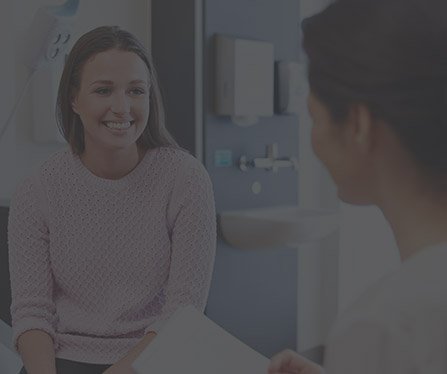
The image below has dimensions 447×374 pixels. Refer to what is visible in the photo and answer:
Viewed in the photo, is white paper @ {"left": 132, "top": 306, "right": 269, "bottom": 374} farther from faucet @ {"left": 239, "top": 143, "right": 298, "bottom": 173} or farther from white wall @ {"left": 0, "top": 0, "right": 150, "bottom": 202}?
faucet @ {"left": 239, "top": 143, "right": 298, "bottom": 173}

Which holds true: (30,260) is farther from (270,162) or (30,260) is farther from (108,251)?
(270,162)

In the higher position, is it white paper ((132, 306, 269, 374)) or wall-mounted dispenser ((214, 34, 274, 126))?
wall-mounted dispenser ((214, 34, 274, 126))

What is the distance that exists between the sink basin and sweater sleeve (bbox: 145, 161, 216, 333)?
955 millimetres

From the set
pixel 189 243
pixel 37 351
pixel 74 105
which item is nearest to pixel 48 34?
pixel 74 105

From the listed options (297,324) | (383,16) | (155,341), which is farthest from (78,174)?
(297,324)

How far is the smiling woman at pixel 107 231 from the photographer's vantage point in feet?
4.74

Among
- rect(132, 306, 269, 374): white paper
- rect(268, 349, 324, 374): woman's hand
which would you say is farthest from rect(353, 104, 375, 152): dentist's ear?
rect(132, 306, 269, 374): white paper

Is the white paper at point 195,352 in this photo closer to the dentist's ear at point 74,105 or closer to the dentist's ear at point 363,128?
the dentist's ear at point 363,128

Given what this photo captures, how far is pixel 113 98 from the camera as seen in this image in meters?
1.48

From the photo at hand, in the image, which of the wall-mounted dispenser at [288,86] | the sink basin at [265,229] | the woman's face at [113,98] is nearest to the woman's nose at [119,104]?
the woman's face at [113,98]

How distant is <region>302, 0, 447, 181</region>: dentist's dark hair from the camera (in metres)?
0.61

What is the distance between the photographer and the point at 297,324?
301 cm

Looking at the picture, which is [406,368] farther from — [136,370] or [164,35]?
[164,35]

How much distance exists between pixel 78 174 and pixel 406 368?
3.54 feet
